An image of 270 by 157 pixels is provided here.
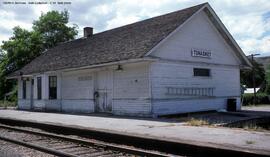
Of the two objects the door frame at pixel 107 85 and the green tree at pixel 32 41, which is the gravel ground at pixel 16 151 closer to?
the door frame at pixel 107 85

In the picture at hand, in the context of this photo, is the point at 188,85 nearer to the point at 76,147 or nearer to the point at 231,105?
the point at 231,105

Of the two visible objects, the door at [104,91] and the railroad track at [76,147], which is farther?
the door at [104,91]

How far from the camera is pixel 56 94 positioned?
26.6m

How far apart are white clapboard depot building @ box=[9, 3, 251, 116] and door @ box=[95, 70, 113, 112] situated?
0.06 m

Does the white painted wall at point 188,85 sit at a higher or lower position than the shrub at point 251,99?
higher

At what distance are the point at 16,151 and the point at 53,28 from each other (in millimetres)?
45998

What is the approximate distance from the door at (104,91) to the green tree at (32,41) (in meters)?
28.5

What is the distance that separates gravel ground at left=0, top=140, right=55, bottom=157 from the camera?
9336mm

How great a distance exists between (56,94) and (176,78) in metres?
10.3

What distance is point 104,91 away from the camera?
21891 mm

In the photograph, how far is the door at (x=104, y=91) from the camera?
21438 mm

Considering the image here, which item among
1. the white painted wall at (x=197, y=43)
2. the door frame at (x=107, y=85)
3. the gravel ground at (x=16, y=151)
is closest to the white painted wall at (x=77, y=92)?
the door frame at (x=107, y=85)

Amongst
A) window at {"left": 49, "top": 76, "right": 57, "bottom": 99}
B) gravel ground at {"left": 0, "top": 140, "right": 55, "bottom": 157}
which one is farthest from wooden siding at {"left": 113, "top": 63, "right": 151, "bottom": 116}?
gravel ground at {"left": 0, "top": 140, "right": 55, "bottom": 157}

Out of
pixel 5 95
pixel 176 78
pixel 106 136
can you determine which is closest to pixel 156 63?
pixel 176 78
